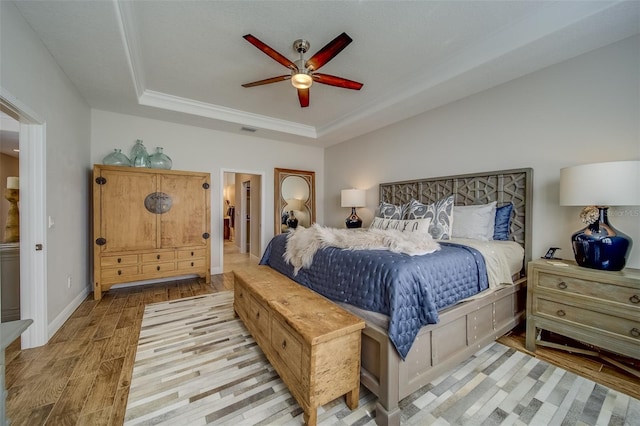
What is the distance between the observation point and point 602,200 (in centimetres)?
177

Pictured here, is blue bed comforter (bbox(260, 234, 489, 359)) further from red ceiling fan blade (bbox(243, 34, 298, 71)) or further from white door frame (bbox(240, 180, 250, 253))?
white door frame (bbox(240, 180, 250, 253))

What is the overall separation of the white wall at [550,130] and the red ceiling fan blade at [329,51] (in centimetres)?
200

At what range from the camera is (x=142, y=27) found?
Answer: 7.12 ft

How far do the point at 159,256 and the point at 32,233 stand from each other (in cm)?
151

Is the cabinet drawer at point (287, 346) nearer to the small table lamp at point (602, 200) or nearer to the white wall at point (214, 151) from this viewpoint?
the small table lamp at point (602, 200)

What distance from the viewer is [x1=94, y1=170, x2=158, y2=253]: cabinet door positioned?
3193 millimetres

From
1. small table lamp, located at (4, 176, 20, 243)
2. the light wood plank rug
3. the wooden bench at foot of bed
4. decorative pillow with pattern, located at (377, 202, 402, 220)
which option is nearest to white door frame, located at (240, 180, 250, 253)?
decorative pillow with pattern, located at (377, 202, 402, 220)

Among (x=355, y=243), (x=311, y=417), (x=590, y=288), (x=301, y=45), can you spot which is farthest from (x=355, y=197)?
(x=311, y=417)

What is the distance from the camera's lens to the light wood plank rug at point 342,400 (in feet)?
4.61

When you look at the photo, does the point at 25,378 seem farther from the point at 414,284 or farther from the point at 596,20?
the point at 596,20

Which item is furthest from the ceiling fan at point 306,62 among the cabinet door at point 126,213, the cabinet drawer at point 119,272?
the cabinet drawer at point 119,272

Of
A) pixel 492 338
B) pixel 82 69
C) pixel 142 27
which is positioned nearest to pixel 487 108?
pixel 492 338

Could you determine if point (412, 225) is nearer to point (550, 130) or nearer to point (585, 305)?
point (585, 305)

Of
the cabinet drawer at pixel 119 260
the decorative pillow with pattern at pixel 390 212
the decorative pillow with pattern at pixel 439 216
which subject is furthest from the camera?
the decorative pillow with pattern at pixel 390 212
